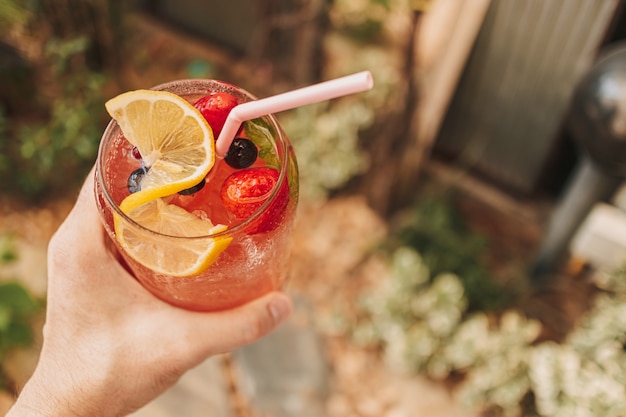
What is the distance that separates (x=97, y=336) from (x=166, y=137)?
52 centimetres

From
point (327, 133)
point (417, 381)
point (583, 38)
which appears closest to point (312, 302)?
point (417, 381)

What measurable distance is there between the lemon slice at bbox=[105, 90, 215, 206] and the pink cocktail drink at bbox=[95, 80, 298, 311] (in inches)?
2.5

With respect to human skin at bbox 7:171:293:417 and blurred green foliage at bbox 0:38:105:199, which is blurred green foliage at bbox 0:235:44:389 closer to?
blurred green foliage at bbox 0:38:105:199

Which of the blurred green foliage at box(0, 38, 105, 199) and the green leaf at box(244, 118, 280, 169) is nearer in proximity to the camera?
the green leaf at box(244, 118, 280, 169)

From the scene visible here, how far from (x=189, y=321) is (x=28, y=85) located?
2.78m

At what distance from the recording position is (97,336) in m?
1.42

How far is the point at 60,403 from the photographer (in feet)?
4.47

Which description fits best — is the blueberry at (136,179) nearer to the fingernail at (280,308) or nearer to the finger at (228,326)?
the finger at (228,326)

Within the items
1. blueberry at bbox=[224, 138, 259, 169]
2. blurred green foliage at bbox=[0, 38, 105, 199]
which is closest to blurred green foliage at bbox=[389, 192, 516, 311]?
blurred green foliage at bbox=[0, 38, 105, 199]

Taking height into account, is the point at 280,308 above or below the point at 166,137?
below

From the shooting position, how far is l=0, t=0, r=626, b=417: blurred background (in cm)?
272

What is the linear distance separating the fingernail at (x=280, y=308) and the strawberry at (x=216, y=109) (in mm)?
517

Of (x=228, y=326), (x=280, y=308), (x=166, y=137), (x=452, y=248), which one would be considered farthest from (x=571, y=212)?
(x=166, y=137)

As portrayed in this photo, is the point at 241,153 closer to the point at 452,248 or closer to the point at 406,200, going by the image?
the point at 452,248
